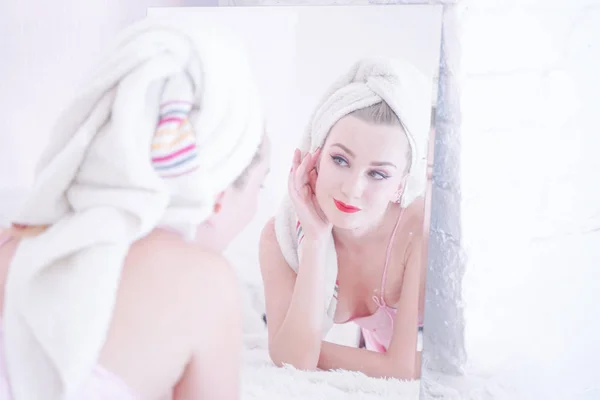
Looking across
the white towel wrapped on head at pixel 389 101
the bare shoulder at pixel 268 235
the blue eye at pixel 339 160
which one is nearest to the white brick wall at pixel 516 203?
the white towel wrapped on head at pixel 389 101

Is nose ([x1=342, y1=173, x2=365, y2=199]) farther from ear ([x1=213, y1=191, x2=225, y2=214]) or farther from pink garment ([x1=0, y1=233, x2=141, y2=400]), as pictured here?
pink garment ([x1=0, y1=233, x2=141, y2=400])

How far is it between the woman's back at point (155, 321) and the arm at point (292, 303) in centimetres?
11

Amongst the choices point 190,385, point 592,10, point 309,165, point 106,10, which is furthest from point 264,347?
point 592,10

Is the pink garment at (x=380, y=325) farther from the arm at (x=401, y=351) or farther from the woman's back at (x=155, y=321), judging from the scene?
the woman's back at (x=155, y=321)

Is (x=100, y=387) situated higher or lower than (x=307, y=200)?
lower

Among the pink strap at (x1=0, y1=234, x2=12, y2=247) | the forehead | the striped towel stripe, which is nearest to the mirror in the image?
the forehead

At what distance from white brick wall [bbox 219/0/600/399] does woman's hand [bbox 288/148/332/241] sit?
0.19 meters

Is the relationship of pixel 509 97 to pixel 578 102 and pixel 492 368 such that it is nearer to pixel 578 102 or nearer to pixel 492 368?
pixel 578 102

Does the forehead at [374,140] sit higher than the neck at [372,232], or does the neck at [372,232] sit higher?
the forehead at [374,140]

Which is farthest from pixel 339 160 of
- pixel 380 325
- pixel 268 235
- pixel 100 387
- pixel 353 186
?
pixel 100 387

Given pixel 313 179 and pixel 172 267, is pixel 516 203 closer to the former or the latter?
pixel 313 179

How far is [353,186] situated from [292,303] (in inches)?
Result: 8.3

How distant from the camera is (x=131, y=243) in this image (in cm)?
81

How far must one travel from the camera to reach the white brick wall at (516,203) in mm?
868
